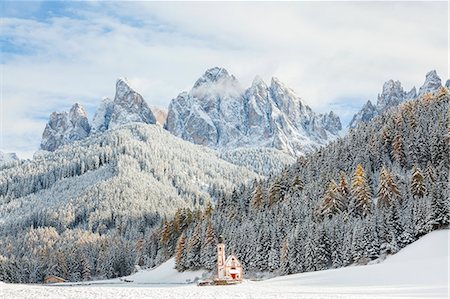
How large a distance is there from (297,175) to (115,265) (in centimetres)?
5571

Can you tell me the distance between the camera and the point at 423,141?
9456cm

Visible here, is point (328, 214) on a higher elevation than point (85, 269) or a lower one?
higher

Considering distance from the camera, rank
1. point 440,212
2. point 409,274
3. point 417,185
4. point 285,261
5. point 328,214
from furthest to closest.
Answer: point 328,214, point 285,261, point 417,185, point 440,212, point 409,274

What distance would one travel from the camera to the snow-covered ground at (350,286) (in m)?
39.9

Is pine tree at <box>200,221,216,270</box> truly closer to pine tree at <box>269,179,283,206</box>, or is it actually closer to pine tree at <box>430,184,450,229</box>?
pine tree at <box>269,179,283,206</box>

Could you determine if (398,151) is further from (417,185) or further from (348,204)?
(417,185)

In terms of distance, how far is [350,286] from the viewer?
48812mm

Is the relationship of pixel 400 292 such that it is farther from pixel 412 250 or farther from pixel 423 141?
pixel 423 141

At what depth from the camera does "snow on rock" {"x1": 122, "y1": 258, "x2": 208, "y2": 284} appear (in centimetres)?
9649

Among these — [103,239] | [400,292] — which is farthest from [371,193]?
[103,239]

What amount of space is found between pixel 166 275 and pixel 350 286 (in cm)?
6059

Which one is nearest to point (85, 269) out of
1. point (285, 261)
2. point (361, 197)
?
point (285, 261)

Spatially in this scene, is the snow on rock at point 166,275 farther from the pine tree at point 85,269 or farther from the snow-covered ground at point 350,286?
the snow-covered ground at point 350,286

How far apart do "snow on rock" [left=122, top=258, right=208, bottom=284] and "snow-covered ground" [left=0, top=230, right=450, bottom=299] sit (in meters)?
36.6
